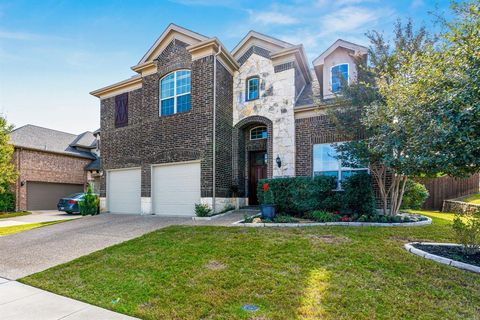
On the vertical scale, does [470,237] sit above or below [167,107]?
below

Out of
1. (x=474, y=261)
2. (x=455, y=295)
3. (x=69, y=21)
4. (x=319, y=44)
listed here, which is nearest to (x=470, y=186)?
(x=319, y=44)

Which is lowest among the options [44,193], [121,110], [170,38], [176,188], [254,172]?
[44,193]

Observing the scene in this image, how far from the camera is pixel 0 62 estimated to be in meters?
9.79

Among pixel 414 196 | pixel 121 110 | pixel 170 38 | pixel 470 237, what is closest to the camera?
A: pixel 470 237

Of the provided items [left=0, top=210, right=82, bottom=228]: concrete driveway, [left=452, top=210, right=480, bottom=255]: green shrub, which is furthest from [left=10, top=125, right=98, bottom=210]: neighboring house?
[left=452, top=210, right=480, bottom=255]: green shrub

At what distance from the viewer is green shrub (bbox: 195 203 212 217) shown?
10.7m

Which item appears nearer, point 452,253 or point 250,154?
point 452,253

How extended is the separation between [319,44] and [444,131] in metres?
8.96

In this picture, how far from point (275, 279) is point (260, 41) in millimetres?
11157

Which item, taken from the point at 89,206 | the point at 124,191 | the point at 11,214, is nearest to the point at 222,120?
the point at 124,191

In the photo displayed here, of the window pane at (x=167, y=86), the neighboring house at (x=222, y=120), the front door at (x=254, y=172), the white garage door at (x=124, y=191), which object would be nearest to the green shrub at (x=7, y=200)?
the white garage door at (x=124, y=191)

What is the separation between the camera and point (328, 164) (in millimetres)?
11125

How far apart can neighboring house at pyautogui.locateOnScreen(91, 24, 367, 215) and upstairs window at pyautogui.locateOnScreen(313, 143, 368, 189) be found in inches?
1.6

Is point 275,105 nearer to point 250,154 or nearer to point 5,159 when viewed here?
point 250,154
